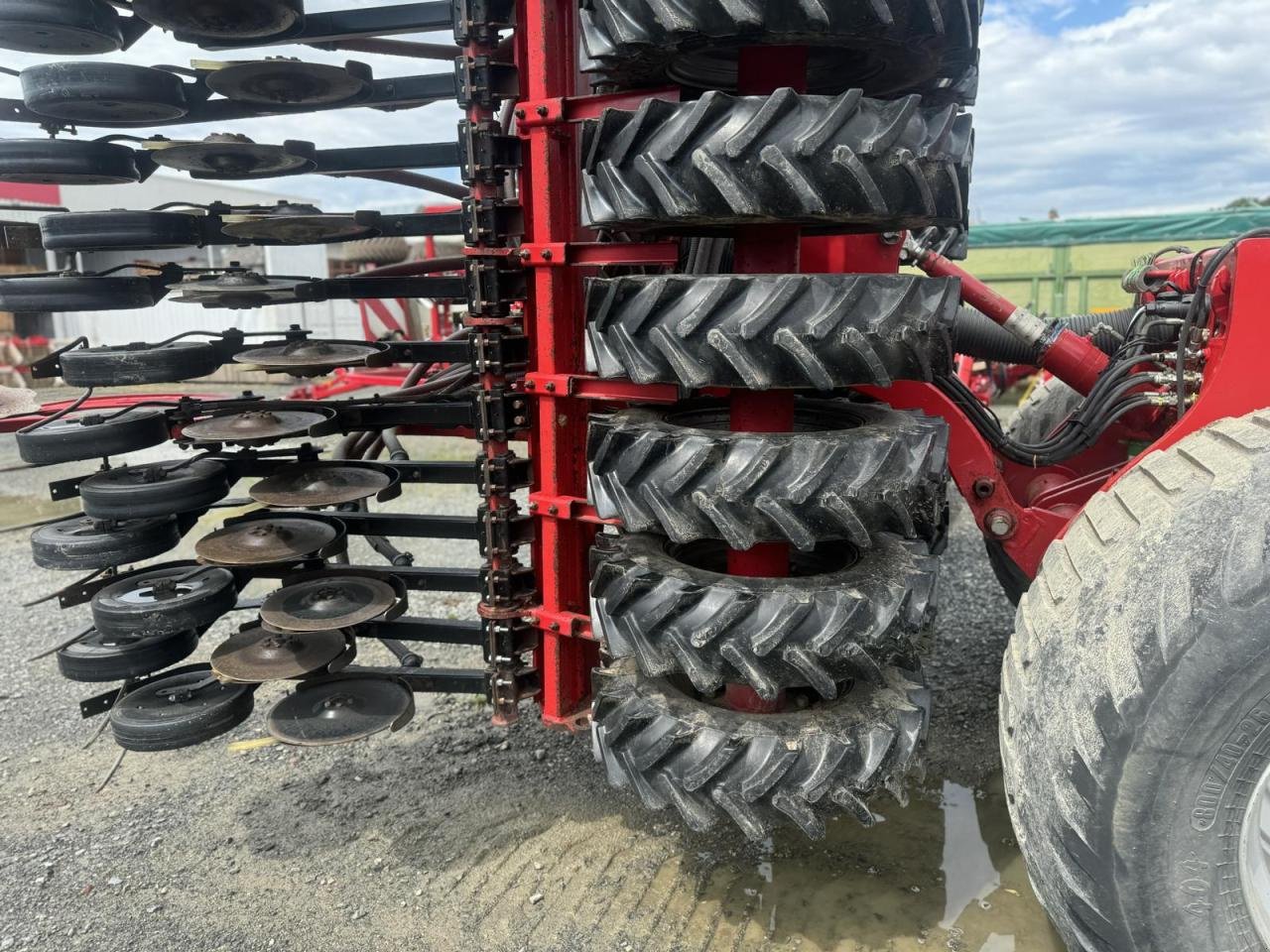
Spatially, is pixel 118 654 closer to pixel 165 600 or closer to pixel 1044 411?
pixel 165 600

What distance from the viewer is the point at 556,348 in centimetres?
239

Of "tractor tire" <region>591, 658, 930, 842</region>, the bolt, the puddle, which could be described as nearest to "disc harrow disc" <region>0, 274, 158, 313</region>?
"tractor tire" <region>591, 658, 930, 842</region>

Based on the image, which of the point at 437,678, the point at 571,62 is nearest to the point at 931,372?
the point at 571,62

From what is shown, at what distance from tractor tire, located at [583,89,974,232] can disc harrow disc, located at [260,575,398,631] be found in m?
1.48

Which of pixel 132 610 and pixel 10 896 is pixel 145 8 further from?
pixel 10 896

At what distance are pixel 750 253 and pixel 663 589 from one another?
772 mm

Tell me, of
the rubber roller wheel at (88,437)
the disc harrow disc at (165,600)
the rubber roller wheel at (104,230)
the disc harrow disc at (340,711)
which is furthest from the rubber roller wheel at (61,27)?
the disc harrow disc at (340,711)

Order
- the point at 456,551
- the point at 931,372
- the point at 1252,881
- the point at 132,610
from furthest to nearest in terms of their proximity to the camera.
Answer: the point at 456,551 < the point at 132,610 < the point at 931,372 < the point at 1252,881

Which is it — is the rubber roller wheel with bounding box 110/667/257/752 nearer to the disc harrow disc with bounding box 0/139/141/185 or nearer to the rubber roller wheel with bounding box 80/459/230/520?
the rubber roller wheel with bounding box 80/459/230/520

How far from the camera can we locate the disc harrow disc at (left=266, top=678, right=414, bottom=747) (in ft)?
8.39

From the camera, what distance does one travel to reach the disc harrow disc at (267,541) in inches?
102

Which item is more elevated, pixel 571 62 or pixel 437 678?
pixel 571 62

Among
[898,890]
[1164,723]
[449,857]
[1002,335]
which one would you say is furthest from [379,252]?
[1164,723]

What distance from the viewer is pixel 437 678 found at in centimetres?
279
